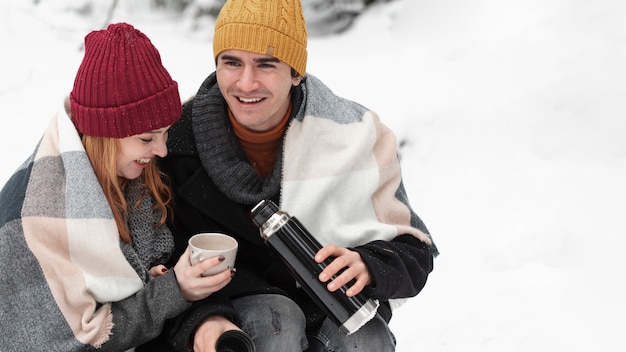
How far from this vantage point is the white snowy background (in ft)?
9.37

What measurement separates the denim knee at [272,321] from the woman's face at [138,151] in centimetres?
40

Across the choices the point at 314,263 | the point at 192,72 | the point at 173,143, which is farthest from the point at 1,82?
the point at 314,263

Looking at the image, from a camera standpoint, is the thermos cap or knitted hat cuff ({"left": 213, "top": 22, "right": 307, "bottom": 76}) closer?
the thermos cap

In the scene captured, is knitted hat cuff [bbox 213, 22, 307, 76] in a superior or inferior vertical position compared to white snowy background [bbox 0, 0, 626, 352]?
superior

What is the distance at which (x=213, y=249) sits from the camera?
1.77 m

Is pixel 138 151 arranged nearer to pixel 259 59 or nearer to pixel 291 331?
pixel 259 59

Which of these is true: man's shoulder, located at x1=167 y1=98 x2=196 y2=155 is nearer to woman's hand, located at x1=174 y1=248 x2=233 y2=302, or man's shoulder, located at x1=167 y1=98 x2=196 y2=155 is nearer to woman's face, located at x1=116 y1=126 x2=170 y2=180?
woman's face, located at x1=116 y1=126 x2=170 y2=180

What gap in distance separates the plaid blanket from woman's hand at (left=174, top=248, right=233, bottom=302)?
108mm

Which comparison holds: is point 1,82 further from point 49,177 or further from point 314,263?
point 314,263

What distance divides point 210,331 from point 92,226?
0.34m

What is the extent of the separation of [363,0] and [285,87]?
2.35 meters

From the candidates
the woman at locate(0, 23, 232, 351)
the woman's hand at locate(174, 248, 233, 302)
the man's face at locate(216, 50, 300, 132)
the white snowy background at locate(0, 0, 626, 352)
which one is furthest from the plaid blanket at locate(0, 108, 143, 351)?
the white snowy background at locate(0, 0, 626, 352)

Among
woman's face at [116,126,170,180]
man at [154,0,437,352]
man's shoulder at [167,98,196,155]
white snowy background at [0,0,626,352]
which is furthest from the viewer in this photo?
white snowy background at [0,0,626,352]

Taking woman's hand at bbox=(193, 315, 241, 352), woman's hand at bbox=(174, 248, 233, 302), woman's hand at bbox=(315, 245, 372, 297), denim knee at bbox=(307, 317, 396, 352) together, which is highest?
woman's hand at bbox=(174, 248, 233, 302)
